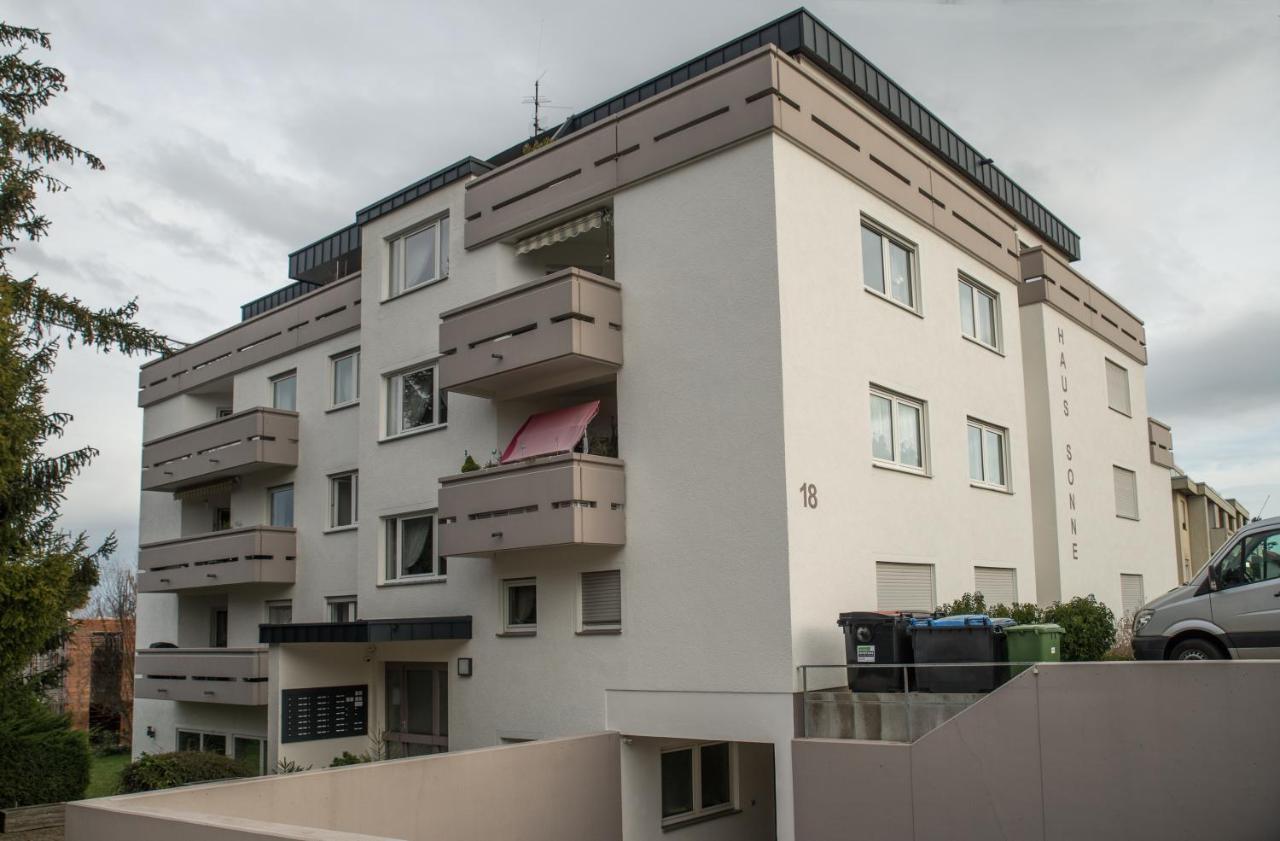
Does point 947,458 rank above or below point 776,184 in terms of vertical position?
below

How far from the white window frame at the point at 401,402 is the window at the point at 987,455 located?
1001 cm

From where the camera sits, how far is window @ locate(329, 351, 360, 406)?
2475 centimetres

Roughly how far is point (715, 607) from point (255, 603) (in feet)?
49.4

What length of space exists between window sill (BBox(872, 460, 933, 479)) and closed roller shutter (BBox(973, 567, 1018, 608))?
95.8 inches

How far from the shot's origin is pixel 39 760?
20406mm

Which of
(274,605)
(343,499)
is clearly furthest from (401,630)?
(274,605)

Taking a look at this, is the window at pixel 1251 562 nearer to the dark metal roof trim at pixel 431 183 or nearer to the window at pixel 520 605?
the window at pixel 520 605

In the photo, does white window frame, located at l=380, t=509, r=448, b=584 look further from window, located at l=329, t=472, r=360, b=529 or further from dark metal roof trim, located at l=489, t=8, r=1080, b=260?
dark metal roof trim, located at l=489, t=8, r=1080, b=260

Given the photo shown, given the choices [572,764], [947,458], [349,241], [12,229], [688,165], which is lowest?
[572,764]

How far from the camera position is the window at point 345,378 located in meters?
24.8

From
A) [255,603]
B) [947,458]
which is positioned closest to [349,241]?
[255,603]

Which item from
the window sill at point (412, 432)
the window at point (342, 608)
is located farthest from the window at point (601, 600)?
the window at point (342, 608)

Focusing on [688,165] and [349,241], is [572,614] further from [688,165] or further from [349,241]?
[349,241]

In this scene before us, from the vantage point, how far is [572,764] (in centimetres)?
1577
